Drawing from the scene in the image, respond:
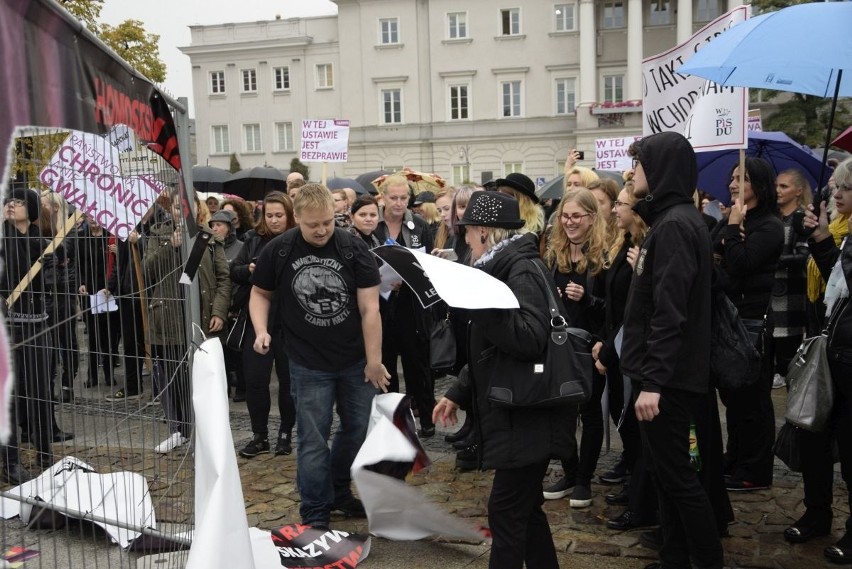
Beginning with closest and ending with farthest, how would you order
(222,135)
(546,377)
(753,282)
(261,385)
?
1. (546,377)
2. (753,282)
3. (261,385)
4. (222,135)

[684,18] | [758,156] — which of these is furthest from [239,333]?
[684,18]

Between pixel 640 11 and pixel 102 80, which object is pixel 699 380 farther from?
pixel 640 11

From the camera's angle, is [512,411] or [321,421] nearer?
[512,411]

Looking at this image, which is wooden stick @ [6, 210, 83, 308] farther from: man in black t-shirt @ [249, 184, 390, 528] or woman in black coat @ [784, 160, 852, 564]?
woman in black coat @ [784, 160, 852, 564]

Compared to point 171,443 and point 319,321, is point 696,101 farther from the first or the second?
point 171,443

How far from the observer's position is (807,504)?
437 cm

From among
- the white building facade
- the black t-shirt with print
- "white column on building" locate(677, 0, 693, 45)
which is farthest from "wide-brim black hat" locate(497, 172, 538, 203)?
"white column on building" locate(677, 0, 693, 45)

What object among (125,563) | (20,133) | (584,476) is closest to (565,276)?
(584,476)

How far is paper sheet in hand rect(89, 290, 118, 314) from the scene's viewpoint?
8.43 feet

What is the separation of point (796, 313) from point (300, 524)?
3.63m

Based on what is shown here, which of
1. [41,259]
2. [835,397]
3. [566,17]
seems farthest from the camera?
[566,17]

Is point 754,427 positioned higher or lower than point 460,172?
lower

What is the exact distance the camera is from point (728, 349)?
3.80m

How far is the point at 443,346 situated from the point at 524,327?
2.21 meters
